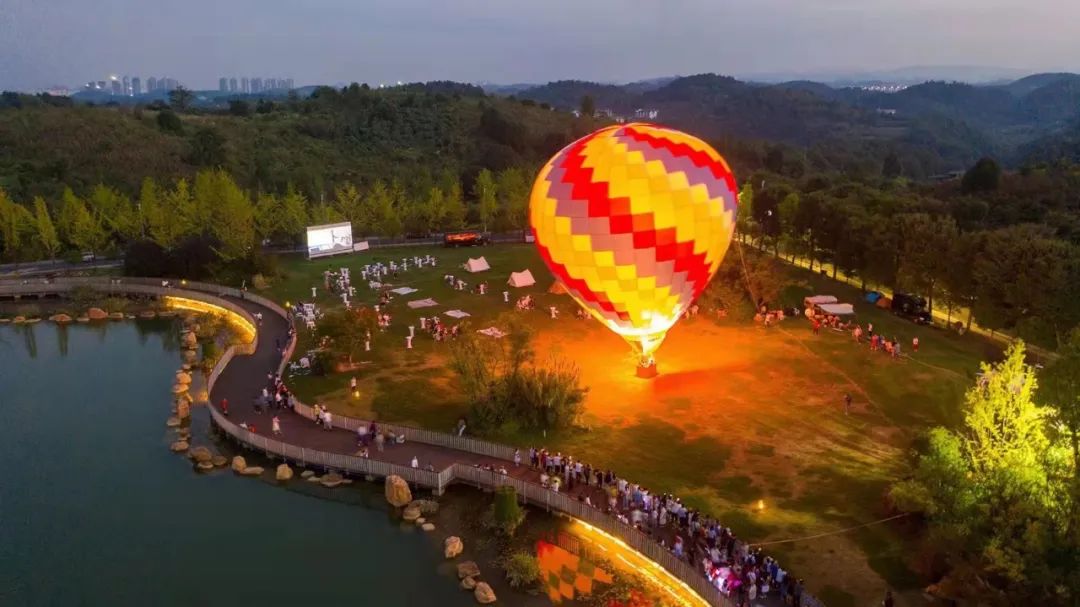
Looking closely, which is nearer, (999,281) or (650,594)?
(650,594)

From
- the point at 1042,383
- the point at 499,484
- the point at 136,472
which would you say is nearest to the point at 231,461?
the point at 136,472

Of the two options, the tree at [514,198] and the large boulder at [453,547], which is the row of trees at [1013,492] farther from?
the tree at [514,198]

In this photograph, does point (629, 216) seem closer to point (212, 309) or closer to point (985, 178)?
point (212, 309)

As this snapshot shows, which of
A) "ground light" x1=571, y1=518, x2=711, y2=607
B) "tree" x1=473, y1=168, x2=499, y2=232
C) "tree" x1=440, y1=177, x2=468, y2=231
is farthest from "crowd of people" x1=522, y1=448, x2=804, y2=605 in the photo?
"tree" x1=473, y1=168, x2=499, y2=232

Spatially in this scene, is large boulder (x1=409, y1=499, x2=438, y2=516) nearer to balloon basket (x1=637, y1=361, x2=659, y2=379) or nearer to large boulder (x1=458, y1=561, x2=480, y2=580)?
large boulder (x1=458, y1=561, x2=480, y2=580)

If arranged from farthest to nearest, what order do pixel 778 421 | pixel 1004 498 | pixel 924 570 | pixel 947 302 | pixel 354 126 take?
pixel 354 126
pixel 947 302
pixel 778 421
pixel 924 570
pixel 1004 498

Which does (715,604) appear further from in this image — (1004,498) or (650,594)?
(1004,498)
